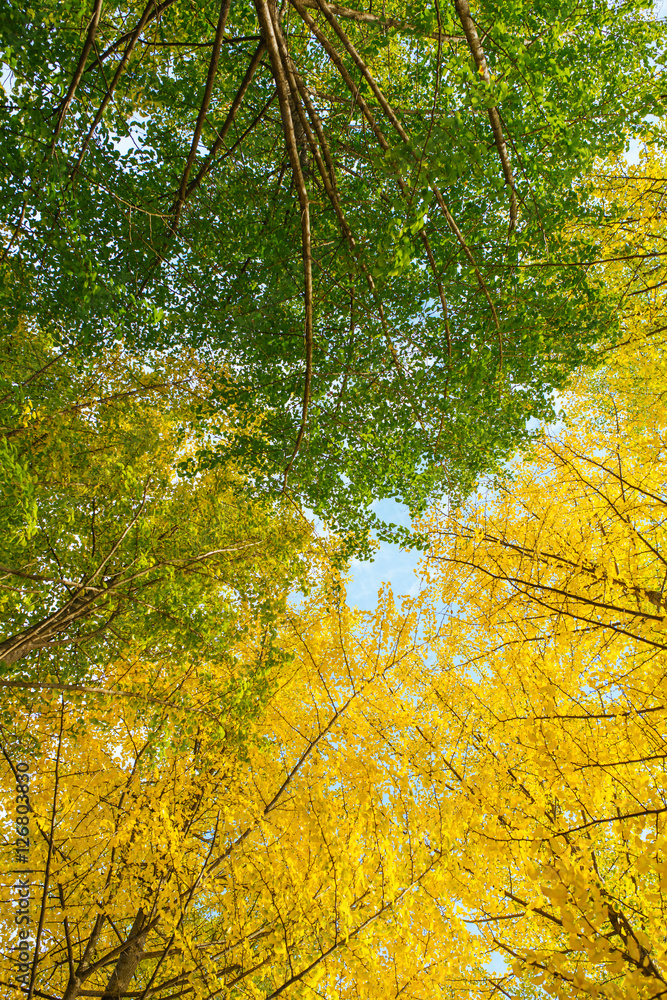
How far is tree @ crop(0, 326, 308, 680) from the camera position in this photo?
4102 mm

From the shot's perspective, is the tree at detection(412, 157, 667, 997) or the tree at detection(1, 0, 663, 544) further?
the tree at detection(1, 0, 663, 544)

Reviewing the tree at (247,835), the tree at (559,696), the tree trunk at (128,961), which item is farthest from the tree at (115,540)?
the tree trunk at (128,961)

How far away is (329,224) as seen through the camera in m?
3.83

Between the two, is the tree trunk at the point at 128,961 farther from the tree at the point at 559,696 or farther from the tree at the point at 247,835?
the tree at the point at 559,696

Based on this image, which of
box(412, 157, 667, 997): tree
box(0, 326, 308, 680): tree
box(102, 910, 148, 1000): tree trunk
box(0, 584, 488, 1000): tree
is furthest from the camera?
box(0, 326, 308, 680): tree

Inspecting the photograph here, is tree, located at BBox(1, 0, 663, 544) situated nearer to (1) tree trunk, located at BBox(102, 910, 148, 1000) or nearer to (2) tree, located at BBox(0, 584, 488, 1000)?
(2) tree, located at BBox(0, 584, 488, 1000)

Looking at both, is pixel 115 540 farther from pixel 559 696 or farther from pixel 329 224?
pixel 559 696

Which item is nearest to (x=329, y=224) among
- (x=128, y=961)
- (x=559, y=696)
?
(x=559, y=696)

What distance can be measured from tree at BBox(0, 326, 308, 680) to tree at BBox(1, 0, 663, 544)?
0.66m

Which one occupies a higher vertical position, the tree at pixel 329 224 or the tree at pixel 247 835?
the tree at pixel 329 224

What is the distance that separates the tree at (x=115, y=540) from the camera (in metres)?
4.10

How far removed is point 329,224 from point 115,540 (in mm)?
3269

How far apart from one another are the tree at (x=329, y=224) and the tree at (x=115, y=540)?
66 centimetres

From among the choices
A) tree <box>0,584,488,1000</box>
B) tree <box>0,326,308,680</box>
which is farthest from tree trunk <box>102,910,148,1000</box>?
tree <box>0,326,308,680</box>
